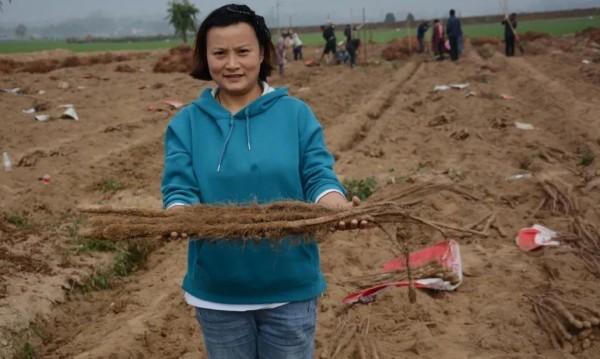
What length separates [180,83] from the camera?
1641 cm

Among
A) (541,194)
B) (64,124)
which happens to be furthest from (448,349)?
(64,124)

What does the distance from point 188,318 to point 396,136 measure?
593 centimetres

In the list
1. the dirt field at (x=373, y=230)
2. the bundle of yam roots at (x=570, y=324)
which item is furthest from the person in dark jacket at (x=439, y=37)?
the bundle of yam roots at (x=570, y=324)

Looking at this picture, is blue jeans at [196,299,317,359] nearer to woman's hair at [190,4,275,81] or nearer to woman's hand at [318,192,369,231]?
woman's hand at [318,192,369,231]

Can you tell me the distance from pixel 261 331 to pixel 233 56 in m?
0.95

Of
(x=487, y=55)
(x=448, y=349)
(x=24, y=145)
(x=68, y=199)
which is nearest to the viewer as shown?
(x=448, y=349)

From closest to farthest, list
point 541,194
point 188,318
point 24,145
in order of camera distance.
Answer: point 188,318 → point 541,194 → point 24,145

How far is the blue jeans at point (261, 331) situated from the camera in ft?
6.53

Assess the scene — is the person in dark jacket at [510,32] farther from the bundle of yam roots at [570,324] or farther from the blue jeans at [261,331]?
the blue jeans at [261,331]

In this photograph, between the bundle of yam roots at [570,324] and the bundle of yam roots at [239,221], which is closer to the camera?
the bundle of yam roots at [239,221]

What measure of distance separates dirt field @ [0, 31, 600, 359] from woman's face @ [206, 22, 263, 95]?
149cm

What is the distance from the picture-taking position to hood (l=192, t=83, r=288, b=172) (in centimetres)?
197

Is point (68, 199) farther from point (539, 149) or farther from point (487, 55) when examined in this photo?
point (487, 55)

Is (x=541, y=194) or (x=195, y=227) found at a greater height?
(x=195, y=227)
